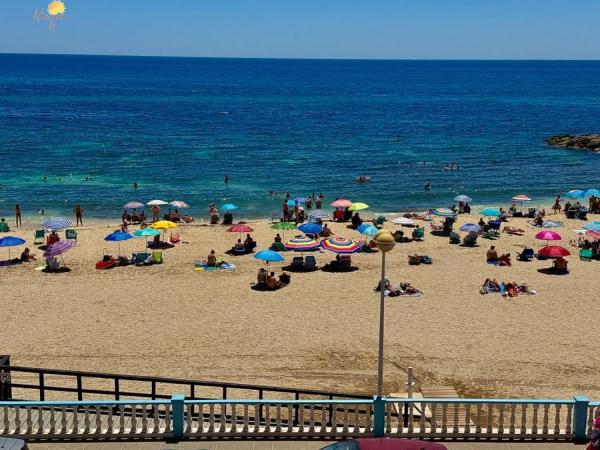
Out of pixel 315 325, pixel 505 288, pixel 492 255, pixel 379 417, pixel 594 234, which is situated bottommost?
pixel 315 325

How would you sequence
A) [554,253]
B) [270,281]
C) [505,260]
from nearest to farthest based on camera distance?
[270,281] < [554,253] < [505,260]

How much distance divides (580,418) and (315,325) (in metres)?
11.1

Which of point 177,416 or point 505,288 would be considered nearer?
point 177,416

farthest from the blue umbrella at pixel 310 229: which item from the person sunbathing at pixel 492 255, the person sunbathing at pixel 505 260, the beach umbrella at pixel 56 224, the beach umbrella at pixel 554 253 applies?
the beach umbrella at pixel 56 224

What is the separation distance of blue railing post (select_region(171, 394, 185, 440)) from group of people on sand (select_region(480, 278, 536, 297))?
15.5 m

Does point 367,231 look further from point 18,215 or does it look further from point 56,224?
point 18,215

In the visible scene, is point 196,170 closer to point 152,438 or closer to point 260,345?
point 260,345

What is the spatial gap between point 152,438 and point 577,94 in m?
151

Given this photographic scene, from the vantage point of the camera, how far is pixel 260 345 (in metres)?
19.2

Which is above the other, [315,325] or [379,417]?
[379,417]

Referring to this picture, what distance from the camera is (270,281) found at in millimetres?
23938

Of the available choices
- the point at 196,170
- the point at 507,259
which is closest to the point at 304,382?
the point at 507,259

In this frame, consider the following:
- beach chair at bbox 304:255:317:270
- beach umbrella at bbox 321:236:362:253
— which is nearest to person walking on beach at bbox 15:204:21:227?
beach chair at bbox 304:255:317:270

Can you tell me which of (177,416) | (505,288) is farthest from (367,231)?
(177,416)
